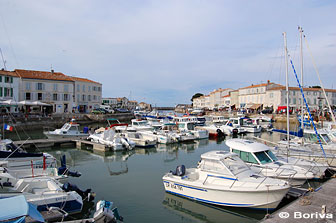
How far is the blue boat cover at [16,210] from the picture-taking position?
5.68 meters

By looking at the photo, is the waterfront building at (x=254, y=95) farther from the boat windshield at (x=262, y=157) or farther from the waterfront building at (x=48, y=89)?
the boat windshield at (x=262, y=157)

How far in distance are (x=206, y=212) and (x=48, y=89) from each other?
47.8 m

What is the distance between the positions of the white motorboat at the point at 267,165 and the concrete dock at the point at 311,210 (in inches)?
89.0

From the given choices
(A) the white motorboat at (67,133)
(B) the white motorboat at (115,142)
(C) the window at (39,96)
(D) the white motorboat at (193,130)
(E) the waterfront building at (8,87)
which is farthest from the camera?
(C) the window at (39,96)

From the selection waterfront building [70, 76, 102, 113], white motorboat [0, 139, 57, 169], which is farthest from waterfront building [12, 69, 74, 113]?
white motorboat [0, 139, 57, 169]

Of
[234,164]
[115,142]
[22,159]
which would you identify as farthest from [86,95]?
[234,164]

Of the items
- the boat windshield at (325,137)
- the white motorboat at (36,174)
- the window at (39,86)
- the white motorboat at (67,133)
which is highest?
the window at (39,86)

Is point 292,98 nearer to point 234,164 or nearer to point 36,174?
point 234,164

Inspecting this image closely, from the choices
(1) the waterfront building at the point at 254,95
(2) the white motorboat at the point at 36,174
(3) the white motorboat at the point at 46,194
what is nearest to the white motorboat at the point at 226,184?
(3) the white motorboat at the point at 46,194

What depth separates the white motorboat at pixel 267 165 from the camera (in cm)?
1229

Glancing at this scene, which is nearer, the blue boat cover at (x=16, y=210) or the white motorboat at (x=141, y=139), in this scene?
the blue boat cover at (x=16, y=210)

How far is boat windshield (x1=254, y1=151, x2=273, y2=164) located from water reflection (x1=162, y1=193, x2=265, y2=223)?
153 inches

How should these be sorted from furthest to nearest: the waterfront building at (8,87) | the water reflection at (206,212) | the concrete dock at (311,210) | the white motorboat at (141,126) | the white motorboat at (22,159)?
the waterfront building at (8,87) → the white motorboat at (141,126) → the white motorboat at (22,159) → the water reflection at (206,212) → the concrete dock at (311,210)

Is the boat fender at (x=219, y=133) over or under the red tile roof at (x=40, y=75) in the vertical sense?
under
